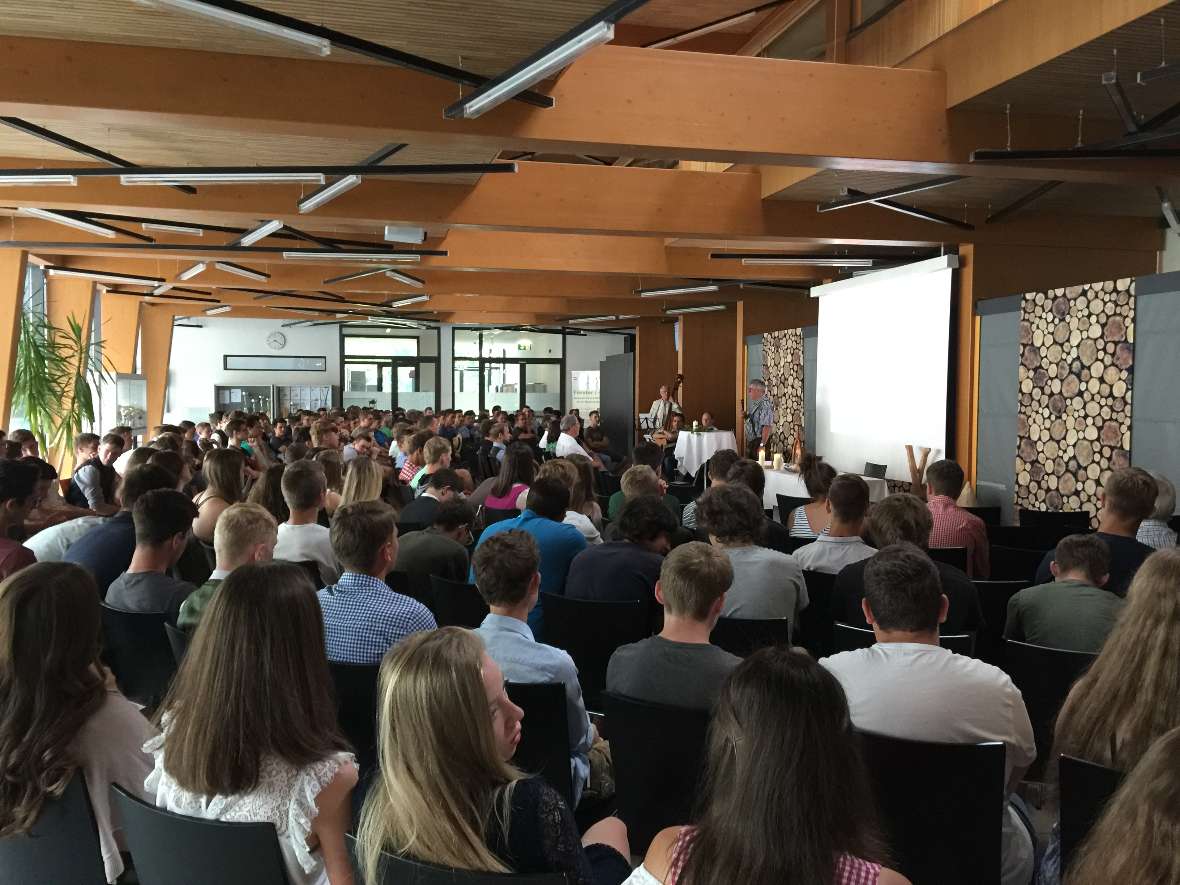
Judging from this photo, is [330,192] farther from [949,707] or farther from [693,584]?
[949,707]

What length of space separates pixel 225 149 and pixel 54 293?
888 cm

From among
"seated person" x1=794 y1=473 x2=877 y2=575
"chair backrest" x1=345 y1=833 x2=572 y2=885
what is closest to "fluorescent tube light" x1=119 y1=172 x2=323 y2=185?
"seated person" x1=794 y1=473 x2=877 y2=575

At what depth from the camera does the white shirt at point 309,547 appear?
197 inches

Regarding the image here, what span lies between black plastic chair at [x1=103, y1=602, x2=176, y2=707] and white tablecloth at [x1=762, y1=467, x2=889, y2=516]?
7.10m

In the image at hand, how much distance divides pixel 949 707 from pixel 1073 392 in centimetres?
692

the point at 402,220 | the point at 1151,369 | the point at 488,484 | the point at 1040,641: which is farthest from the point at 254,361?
the point at 1040,641

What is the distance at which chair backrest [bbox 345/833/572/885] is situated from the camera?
63.7 inches

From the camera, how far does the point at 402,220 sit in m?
8.64

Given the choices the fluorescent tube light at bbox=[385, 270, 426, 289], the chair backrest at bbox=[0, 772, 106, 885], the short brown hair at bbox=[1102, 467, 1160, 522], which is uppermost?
the fluorescent tube light at bbox=[385, 270, 426, 289]

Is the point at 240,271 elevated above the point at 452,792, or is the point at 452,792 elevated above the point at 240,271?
the point at 240,271

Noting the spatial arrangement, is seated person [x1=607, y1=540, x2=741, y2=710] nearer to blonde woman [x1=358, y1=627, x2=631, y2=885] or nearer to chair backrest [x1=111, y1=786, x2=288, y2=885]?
blonde woman [x1=358, y1=627, x2=631, y2=885]

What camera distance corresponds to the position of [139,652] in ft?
12.7

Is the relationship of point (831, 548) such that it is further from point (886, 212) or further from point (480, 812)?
point (886, 212)

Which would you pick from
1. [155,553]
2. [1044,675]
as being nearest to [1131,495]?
[1044,675]
